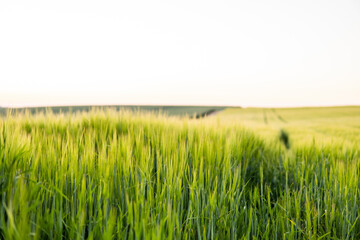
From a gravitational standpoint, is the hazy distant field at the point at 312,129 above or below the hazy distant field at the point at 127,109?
below

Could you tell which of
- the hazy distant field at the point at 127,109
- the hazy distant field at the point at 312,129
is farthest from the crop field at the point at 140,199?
the hazy distant field at the point at 312,129

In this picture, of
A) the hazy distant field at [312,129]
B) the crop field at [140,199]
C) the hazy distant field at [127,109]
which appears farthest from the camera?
the hazy distant field at [312,129]

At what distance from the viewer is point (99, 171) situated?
1.15 m

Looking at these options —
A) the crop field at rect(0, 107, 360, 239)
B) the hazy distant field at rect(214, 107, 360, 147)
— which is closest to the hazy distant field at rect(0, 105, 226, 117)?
the crop field at rect(0, 107, 360, 239)

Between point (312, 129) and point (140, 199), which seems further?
point (312, 129)

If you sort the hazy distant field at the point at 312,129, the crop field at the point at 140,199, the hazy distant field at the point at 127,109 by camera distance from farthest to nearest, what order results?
the hazy distant field at the point at 312,129 < the hazy distant field at the point at 127,109 < the crop field at the point at 140,199

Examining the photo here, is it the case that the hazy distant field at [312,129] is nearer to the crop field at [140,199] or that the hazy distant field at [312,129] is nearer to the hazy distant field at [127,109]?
the hazy distant field at [127,109]

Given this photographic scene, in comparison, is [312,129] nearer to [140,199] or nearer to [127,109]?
[127,109]

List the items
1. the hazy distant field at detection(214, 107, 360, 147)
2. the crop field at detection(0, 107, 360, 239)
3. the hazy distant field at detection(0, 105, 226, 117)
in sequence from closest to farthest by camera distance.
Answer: the crop field at detection(0, 107, 360, 239) < the hazy distant field at detection(0, 105, 226, 117) < the hazy distant field at detection(214, 107, 360, 147)

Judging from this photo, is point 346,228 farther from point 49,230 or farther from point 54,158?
point 54,158

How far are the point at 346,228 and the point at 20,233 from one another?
56.5 inches

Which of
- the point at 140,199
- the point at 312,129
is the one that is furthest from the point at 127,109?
the point at 312,129

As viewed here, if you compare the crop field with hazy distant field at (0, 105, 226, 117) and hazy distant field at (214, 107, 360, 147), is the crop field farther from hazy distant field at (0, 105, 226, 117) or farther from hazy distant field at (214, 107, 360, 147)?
hazy distant field at (214, 107, 360, 147)

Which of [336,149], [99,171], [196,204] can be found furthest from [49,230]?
[336,149]
